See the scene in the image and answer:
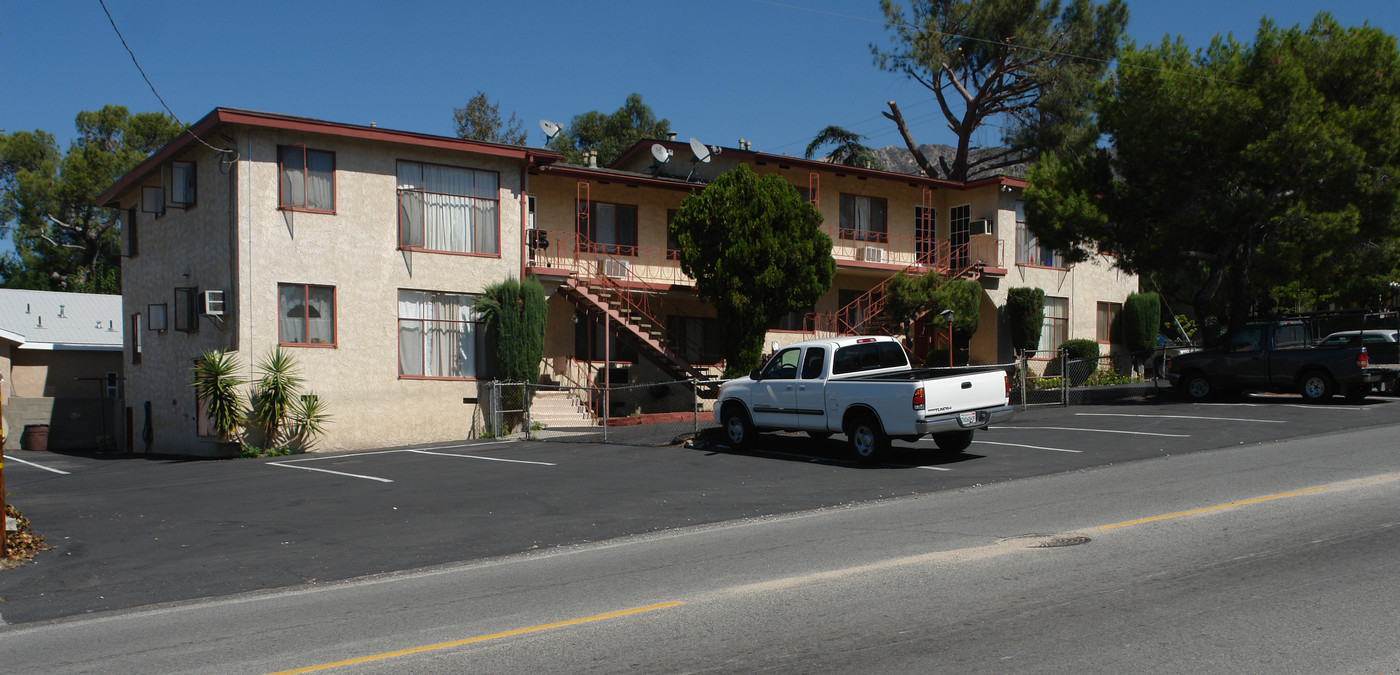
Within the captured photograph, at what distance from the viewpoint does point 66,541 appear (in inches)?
468

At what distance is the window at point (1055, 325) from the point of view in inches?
1378

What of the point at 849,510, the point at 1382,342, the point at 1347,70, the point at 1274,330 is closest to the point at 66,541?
the point at 849,510

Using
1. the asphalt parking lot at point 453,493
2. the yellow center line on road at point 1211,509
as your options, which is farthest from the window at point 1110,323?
the yellow center line on road at point 1211,509

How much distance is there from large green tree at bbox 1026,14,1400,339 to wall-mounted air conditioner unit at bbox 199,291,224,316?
65.6ft

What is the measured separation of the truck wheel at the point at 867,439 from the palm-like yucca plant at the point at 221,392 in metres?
13.2

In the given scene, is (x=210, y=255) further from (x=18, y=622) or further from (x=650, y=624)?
(x=650, y=624)

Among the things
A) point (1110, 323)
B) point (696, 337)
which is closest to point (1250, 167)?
point (1110, 323)

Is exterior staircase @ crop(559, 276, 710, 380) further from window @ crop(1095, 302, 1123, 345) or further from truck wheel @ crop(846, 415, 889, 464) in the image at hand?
window @ crop(1095, 302, 1123, 345)

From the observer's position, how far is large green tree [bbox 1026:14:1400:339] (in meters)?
23.1

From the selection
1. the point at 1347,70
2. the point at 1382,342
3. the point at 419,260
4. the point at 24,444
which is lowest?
the point at 24,444

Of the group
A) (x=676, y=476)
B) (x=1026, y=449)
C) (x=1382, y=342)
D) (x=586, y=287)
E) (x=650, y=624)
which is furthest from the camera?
(x=586, y=287)

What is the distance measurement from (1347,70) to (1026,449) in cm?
1408

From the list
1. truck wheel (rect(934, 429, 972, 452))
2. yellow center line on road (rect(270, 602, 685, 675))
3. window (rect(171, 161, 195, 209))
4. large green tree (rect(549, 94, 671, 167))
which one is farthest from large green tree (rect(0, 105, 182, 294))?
yellow center line on road (rect(270, 602, 685, 675))

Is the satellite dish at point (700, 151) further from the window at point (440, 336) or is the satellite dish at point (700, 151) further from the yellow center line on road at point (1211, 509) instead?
the yellow center line on road at point (1211, 509)
